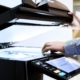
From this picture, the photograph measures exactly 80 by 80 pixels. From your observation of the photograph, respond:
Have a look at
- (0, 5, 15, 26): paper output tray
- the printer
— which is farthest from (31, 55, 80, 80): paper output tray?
(0, 5, 15, 26): paper output tray

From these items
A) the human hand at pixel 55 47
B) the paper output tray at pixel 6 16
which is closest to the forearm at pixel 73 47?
the human hand at pixel 55 47

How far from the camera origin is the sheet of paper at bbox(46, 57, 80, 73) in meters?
0.66

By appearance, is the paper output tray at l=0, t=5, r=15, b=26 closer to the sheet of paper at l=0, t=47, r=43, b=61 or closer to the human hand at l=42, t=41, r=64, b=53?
the sheet of paper at l=0, t=47, r=43, b=61

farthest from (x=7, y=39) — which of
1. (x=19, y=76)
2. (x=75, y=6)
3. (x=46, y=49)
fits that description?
(x=75, y=6)

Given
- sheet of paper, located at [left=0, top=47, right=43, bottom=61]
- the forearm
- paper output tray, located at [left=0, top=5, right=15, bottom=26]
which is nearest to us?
paper output tray, located at [left=0, top=5, right=15, bottom=26]

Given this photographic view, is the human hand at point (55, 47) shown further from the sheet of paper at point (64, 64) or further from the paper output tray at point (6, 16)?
the paper output tray at point (6, 16)

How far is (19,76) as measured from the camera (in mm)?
651

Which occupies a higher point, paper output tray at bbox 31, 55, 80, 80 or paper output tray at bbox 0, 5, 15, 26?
paper output tray at bbox 0, 5, 15, 26

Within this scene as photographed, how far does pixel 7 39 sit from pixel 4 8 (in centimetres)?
37

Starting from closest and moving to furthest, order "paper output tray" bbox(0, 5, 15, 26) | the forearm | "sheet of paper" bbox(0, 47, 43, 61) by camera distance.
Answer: "paper output tray" bbox(0, 5, 15, 26), "sheet of paper" bbox(0, 47, 43, 61), the forearm

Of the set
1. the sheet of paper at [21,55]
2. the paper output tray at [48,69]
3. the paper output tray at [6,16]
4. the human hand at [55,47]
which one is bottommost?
the paper output tray at [48,69]

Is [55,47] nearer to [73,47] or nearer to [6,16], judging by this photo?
[73,47]

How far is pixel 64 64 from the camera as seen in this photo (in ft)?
2.34

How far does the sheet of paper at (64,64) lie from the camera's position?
659 mm
